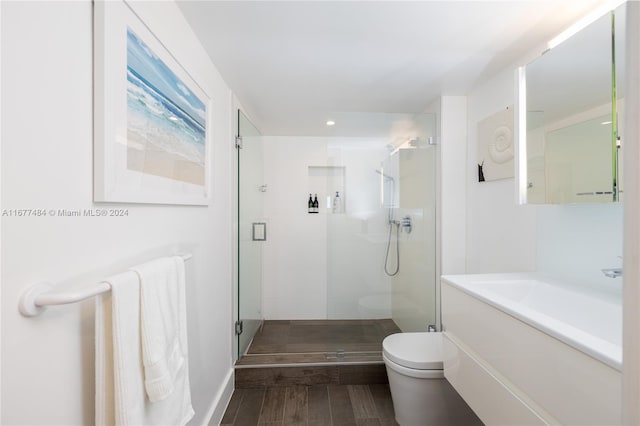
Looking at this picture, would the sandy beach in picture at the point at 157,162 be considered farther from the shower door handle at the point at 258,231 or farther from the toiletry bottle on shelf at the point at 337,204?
the toiletry bottle on shelf at the point at 337,204

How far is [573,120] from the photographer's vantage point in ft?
4.04

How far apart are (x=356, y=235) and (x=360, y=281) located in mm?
429

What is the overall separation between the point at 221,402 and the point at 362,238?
5.35 ft

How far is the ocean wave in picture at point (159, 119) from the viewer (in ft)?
2.91

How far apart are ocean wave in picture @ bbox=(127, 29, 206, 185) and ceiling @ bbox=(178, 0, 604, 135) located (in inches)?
15.4

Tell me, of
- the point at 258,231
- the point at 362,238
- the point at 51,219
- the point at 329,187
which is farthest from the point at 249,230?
the point at 51,219

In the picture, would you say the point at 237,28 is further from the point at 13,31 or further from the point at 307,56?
the point at 13,31

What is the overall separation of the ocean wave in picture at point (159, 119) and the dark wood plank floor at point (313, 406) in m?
1.57

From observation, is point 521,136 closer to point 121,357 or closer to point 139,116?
point 139,116

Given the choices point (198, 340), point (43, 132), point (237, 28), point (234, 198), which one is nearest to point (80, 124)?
point (43, 132)

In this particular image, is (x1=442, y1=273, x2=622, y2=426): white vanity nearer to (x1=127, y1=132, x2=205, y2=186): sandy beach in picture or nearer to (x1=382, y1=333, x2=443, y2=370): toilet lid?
(x1=382, y1=333, x2=443, y2=370): toilet lid

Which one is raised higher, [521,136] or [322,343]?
[521,136]

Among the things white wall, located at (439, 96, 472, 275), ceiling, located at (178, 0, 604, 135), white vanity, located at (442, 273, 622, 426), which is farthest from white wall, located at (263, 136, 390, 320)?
white vanity, located at (442, 273, 622, 426)

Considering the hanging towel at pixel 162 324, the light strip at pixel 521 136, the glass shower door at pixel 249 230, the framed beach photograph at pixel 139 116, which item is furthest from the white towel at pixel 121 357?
the light strip at pixel 521 136
